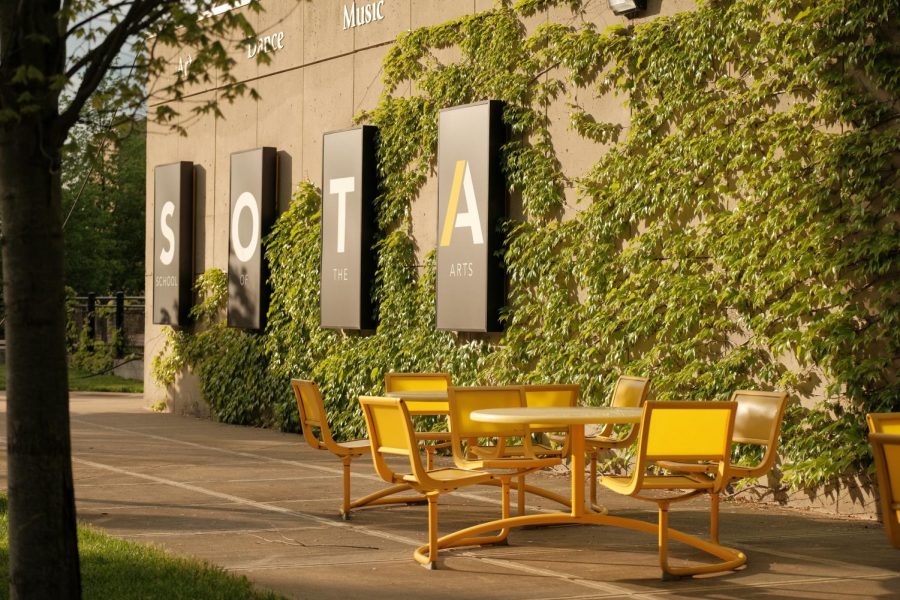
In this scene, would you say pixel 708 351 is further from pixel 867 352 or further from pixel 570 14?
pixel 570 14

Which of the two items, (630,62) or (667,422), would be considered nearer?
(667,422)

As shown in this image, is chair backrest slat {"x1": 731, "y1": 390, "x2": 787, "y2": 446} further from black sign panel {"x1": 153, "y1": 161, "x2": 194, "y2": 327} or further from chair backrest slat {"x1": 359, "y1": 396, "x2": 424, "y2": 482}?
black sign panel {"x1": 153, "y1": 161, "x2": 194, "y2": 327}

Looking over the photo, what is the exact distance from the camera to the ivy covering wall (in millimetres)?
9461

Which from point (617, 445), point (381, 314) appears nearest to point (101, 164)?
point (617, 445)

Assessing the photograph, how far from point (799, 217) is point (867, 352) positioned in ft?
3.54

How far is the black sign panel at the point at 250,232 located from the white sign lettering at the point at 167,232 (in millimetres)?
1835

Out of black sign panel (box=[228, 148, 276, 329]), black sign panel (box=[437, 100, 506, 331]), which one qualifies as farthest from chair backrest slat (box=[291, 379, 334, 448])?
black sign panel (box=[228, 148, 276, 329])

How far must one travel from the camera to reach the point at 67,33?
196 inches

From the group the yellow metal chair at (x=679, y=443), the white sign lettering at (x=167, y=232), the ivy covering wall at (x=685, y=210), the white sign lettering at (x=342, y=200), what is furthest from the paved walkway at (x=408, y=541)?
the white sign lettering at (x=167, y=232)

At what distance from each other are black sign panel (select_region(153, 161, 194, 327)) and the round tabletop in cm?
1177

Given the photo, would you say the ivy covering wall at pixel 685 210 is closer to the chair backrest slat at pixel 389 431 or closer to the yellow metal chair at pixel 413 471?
the yellow metal chair at pixel 413 471

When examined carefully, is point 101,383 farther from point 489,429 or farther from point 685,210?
point 489,429

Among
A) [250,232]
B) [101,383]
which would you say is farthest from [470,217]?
[101,383]

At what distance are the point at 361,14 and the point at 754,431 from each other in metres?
9.01
